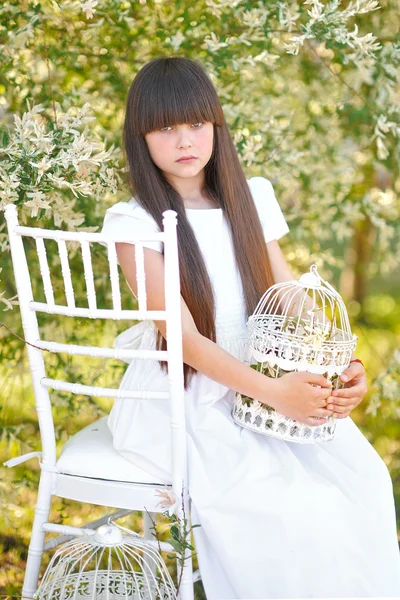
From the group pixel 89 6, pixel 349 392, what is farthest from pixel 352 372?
pixel 89 6

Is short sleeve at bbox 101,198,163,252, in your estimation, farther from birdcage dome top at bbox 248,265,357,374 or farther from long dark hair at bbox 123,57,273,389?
birdcage dome top at bbox 248,265,357,374

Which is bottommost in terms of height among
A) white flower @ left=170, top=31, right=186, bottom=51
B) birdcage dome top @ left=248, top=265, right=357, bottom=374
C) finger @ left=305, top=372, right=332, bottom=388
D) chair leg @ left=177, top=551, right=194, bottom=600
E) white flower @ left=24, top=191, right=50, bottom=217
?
chair leg @ left=177, top=551, right=194, bottom=600

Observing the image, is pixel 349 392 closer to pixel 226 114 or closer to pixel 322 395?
pixel 322 395

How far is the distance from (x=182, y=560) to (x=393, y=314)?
360 cm

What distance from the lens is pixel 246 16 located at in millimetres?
2537

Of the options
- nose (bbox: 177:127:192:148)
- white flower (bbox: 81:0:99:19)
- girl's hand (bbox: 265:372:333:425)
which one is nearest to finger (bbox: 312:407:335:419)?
girl's hand (bbox: 265:372:333:425)

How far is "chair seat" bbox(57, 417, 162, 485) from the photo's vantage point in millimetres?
1831

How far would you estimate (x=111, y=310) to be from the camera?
1665 mm

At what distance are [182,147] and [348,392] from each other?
722mm

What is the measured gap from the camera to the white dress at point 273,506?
1718 mm

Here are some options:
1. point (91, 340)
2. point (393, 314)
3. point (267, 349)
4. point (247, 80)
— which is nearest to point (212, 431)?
point (267, 349)

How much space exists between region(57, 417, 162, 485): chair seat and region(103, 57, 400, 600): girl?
2cm

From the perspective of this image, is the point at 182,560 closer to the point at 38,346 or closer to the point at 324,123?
the point at 38,346

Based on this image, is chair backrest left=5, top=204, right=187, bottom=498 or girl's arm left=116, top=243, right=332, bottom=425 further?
girl's arm left=116, top=243, right=332, bottom=425
